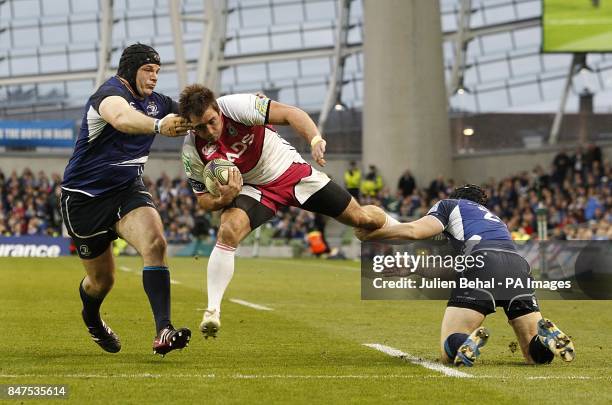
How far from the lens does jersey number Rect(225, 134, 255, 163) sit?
971 cm

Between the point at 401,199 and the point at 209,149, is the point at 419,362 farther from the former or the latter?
the point at 401,199

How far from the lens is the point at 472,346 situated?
8844 millimetres

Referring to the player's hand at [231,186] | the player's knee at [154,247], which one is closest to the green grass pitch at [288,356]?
the player's knee at [154,247]

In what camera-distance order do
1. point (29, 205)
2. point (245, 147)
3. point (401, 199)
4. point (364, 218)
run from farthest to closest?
1. point (29, 205)
2. point (401, 199)
3. point (364, 218)
4. point (245, 147)

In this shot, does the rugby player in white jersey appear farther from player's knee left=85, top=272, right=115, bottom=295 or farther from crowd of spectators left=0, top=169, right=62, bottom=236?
crowd of spectators left=0, top=169, right=62, bottom=236

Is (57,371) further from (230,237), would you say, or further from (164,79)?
(164,79)

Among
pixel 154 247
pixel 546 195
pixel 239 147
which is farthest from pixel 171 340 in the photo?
pixel 546 195

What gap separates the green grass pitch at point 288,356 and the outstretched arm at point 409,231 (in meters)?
0.94

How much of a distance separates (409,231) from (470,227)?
0.56 meters

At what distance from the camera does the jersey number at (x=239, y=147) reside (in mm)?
9711

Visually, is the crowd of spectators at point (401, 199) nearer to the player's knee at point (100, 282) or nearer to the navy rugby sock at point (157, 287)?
the player's knee at point (100, 282)

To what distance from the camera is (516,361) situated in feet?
31.6

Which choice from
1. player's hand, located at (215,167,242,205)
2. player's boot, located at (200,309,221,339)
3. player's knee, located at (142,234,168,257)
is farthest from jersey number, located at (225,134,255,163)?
player's boot, located at (200,309,221,339)

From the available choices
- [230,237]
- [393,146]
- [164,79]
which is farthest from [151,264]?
[164,79]
